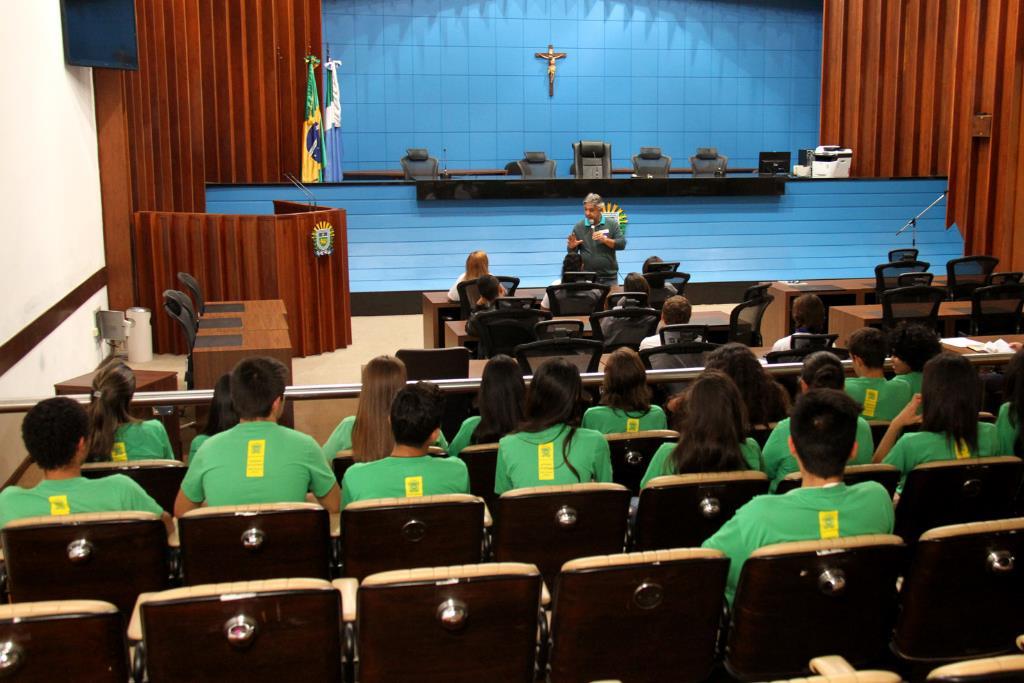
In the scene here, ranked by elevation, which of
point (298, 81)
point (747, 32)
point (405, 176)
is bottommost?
point (405, 176)

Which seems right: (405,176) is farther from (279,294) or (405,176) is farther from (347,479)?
(347,479)

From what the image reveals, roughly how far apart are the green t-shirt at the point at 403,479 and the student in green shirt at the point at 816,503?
817 mm

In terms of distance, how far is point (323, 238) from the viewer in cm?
988

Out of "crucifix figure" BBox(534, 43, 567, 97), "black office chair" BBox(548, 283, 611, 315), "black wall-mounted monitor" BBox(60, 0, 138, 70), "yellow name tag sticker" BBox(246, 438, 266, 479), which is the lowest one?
"yellow name tag sticker" BBox(246, 438, 266, 479)

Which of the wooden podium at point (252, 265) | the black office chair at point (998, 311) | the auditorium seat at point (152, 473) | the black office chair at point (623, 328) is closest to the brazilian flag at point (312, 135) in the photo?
the wooden podium at point (252, 265)

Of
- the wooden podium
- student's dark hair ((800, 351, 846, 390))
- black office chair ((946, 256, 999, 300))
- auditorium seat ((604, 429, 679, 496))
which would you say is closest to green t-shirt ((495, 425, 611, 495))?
auditorium seat ((604, 429, 679, 496))

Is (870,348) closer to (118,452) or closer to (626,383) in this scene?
(626,383)

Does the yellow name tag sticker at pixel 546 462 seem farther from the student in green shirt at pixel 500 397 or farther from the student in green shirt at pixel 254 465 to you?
the student in green shirt at pixel 254 465

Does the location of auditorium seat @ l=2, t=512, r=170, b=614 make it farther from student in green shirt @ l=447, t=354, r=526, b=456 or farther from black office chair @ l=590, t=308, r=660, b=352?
black office chair @ l=590, t=308, r=660, b=352

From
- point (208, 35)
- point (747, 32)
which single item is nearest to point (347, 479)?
point (208, 35)

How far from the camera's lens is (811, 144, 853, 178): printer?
1363cm

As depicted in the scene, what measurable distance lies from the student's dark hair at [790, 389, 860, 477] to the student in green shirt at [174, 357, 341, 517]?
1.47 m

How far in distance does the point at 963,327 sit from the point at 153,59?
8208 millimetres

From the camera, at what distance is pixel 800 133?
17688 mm
